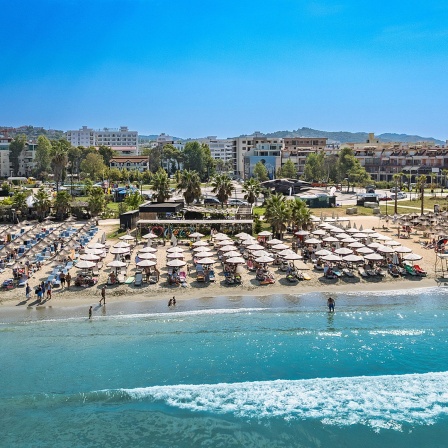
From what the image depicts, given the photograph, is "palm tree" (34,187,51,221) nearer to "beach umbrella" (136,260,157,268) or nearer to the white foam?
"beach umbrella" (136,260,157,268)

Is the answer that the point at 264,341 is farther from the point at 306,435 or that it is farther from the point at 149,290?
the point at 149,290

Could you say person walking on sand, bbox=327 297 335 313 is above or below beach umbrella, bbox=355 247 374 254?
below

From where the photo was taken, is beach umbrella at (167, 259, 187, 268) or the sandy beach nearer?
the sandy beach

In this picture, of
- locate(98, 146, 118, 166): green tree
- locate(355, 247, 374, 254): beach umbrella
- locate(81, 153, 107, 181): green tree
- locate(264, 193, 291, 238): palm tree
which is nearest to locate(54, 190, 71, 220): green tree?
locate(264, 193, 291, 238): palm tree

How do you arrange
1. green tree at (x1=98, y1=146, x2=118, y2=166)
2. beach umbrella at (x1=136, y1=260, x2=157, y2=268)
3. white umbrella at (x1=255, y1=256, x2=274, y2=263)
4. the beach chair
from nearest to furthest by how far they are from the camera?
the beach chair → beach umbrella at (x1=136, y1=260, x2=157, y2=268) → white umbrella at (x1=255, y1=256, x2=274, y2=263) → green tree at (x1=98, y1=146, x2=118, y2=166)

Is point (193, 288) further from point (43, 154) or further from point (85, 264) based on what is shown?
point (43, 154)

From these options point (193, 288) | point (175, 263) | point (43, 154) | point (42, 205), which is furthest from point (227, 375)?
point (43, 154)
